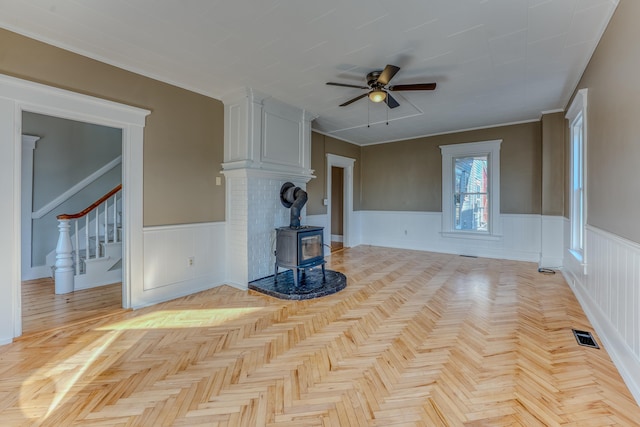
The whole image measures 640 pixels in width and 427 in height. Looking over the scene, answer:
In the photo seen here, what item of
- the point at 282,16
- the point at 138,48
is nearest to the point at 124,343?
the point at 138,48

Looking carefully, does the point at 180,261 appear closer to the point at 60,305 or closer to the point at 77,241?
the point at 60,305

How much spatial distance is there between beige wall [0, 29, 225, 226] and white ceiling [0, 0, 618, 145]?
12 cm

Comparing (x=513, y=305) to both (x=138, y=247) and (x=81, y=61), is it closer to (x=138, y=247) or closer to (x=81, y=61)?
(x=138, y=247)

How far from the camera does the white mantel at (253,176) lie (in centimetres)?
376

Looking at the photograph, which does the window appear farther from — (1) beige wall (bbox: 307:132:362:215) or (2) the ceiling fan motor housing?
(1) beige wall (bbox: 307:132:362:215)

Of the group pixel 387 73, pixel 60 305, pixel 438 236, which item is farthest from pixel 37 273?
pixel 438 236

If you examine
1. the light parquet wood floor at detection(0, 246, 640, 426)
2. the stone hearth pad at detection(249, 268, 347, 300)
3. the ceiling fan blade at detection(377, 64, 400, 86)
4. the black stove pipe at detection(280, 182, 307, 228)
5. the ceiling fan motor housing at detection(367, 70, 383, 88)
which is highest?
the ceiling fan motor housing at detection(367, 70, 383, 88)

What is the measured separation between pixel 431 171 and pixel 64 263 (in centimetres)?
658

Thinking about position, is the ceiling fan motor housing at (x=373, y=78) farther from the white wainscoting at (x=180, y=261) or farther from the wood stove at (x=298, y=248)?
the white wainscoting at (x=180, y=261)

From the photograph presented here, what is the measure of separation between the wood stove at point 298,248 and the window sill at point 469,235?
350cm

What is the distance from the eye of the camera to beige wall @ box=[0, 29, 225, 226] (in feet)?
8.23

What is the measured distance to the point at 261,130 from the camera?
3.90 m

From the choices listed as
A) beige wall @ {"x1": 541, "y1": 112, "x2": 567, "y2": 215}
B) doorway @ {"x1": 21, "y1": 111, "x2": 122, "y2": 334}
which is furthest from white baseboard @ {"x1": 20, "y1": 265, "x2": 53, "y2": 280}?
beige wall @ {"x1": 541, "y1": 112, "x2": 567, "y2": 215}

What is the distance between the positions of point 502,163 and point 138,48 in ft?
19.8
